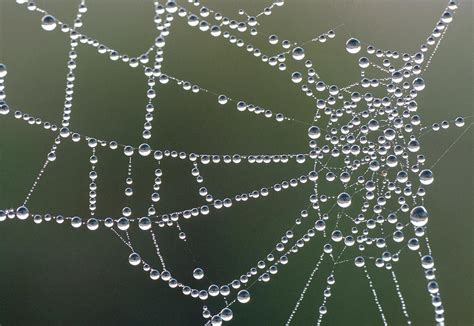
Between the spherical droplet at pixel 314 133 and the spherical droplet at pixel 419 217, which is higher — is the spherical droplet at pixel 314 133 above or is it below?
above

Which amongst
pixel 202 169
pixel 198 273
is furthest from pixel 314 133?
pixel 202 169

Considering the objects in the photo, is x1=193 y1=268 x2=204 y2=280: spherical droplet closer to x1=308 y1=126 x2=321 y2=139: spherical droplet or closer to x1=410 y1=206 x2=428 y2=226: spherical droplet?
x1=308 y1=126 x2=321 y2=139: spherical droplet

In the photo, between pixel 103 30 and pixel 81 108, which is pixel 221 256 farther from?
pixel 103 30

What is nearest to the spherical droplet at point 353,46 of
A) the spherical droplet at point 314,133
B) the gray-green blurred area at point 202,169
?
the spherical droplet at point 314,133

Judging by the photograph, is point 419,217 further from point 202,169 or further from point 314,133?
point 202,169

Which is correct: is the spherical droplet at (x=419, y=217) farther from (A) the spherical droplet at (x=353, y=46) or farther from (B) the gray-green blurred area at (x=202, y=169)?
(B) the gray-green blurred area at (x=202, y=169)

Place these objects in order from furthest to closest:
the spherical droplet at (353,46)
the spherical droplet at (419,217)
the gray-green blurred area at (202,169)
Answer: the gray-green blurred area at (202,169) < the spherical droplet at (353,46) < the spherical droplet at (419,217)

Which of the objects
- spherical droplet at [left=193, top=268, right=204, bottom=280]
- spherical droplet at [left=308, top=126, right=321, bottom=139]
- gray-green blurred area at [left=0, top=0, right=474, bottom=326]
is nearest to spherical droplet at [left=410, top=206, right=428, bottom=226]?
spherical droplet at [left=308, top=126, right=321, bottom=139]

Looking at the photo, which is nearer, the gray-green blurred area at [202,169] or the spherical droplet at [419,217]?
the spherical droplet at [419,217]
